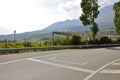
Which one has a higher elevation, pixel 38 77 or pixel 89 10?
pixel 89 10

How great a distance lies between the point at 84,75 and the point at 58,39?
38961 millimetres

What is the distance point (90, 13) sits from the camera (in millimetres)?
59406

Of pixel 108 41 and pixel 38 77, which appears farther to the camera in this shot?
pixel 108 41

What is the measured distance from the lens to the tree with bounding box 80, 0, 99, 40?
193 ft

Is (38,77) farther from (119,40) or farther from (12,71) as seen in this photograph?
(119,40)

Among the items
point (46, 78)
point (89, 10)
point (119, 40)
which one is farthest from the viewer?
point (119, 40)

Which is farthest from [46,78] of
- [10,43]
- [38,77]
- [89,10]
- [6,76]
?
[89,10]

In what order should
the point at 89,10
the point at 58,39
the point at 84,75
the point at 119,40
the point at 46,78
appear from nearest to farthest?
the point at 46,78 → the point at 84,75 → the point at 58,39 → the point at 89,10 → the point at 119,40

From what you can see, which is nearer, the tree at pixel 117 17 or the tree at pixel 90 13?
the tree at pixel 90 13

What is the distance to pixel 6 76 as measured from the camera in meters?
13.2

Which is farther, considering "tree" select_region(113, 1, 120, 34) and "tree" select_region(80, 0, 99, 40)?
"tree" select_region(113, 1, 120, 34)

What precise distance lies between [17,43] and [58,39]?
10.7 metres

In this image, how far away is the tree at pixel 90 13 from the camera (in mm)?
58722

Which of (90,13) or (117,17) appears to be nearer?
(90,13)
